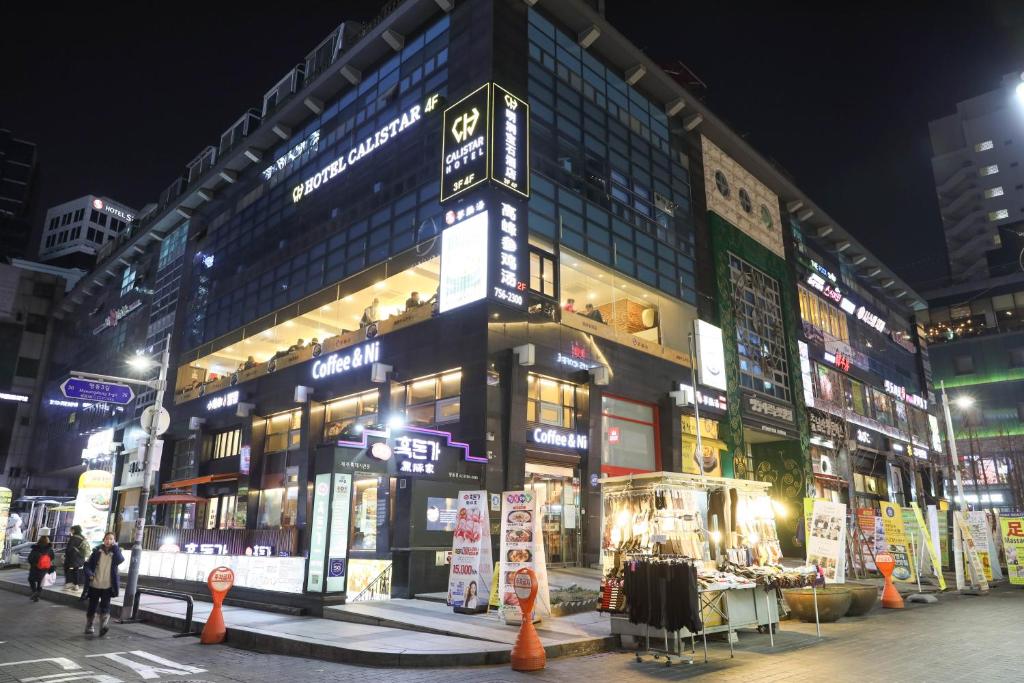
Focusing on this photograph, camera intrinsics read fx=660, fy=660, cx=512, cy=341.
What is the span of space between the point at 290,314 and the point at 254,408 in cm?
494

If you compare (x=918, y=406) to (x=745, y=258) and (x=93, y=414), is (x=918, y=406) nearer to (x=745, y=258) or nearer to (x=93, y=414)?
(x=745, y=258)

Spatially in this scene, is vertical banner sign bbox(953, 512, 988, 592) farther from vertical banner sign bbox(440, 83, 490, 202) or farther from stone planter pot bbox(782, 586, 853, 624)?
vertical banner sign bbox(440, 83, 490, 202)

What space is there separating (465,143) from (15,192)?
10912 cm

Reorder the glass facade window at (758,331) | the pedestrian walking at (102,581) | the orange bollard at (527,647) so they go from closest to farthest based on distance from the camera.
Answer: the orange bollard at (527,647) < the pedestrian walking at (102,581) < the glass facade window at (758,331)

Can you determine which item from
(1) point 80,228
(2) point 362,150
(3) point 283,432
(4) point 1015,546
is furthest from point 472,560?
(1) point 80,228

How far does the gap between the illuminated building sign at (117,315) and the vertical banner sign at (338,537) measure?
42269 millimetres

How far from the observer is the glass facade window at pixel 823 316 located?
41344mm

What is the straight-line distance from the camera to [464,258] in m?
23.2

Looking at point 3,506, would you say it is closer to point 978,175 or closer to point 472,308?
point 472,308

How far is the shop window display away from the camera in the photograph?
95.0 feet

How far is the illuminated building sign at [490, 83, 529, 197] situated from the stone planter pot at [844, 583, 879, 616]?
16.2m

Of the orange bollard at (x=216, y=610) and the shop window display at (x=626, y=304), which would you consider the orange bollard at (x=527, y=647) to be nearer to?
the orange bollard at (x=216, y=610)

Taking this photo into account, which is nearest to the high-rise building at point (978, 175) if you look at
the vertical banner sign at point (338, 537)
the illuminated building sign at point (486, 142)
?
the illuminated building sign at point (486, 142)

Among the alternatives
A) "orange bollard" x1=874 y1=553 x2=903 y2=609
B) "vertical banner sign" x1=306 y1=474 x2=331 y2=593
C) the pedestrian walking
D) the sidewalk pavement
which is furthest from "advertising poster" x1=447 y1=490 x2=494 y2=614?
"orange bollard" x1=874 y1=553 x2=903 y2=609
